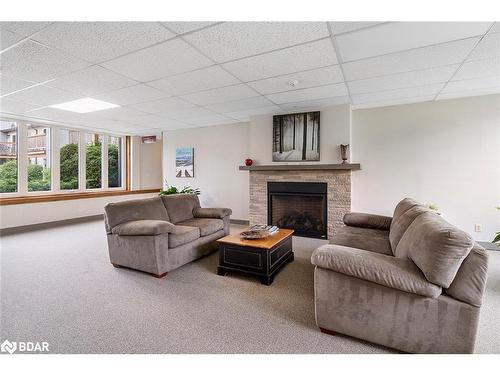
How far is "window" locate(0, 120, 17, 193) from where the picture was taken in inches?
196

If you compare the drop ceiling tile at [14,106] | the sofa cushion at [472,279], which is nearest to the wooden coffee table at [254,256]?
the sofa cushion at [472,279]

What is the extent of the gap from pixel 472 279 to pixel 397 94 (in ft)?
10.2

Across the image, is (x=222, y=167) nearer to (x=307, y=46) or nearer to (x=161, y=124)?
(x=161, y=124)

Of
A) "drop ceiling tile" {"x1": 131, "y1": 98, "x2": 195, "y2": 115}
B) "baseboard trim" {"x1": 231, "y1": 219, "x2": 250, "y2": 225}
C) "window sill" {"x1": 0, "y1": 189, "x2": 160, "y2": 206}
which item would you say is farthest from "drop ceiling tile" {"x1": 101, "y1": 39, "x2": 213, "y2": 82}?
"window sill" {"x1": 0, "y1": 189, "x2": 160, "y2": 206}

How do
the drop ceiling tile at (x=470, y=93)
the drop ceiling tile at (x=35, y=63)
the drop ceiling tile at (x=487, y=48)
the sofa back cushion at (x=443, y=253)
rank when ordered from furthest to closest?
the drop ceiling tile at (x=470, y=93) < the drop ceiling tile at (x=35, y=63) < the drop ceiling tile at (x=487, y=48) < the sofa back cushion at (x=443, y=253)

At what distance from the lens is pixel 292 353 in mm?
1583

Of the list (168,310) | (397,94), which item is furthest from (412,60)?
(168,310)

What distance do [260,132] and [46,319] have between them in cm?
412

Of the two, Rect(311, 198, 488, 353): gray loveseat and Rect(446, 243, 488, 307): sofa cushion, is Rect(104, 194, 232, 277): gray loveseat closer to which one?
Rect(311, 198, 488, 353): gray loveseat

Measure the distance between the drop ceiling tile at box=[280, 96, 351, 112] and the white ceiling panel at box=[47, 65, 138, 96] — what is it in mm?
2461

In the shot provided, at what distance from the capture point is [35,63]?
2.60 m

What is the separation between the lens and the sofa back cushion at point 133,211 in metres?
2.98

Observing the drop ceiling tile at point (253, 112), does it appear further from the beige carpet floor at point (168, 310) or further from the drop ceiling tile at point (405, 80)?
the beige carpet floor at point (168, 310)

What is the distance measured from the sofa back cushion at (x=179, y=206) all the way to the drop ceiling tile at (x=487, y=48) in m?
3.94
